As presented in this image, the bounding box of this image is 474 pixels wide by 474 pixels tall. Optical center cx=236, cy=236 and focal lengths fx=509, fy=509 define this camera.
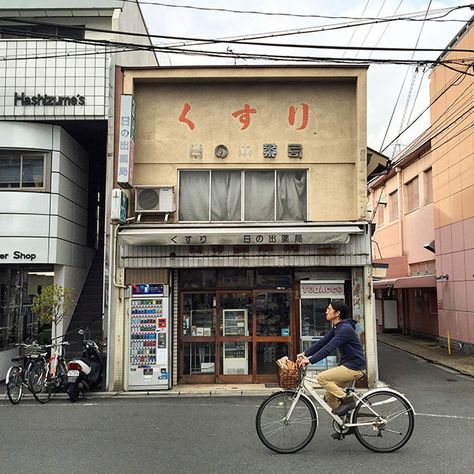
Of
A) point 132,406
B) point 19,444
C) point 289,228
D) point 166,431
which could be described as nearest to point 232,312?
point 289,228

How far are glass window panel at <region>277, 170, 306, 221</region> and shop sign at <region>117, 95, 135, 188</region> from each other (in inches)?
137

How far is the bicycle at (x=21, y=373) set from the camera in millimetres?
9969

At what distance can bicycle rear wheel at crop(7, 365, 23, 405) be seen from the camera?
9930 mm

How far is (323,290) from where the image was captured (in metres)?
11.8

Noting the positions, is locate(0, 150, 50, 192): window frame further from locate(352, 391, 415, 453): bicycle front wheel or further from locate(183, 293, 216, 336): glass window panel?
locate(352, 391, 415, 453): bicycle front wheel

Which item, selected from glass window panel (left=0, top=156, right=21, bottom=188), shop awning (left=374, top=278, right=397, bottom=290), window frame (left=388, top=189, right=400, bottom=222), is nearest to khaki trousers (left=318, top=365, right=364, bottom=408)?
glass window panel (left=0, top=156, right=21, bottom=188)

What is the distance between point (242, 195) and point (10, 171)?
5815 mm

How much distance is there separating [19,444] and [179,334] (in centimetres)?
Result: 539

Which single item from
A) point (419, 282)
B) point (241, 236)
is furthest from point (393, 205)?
point (241, 236)

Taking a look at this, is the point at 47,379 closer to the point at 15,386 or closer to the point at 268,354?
the point at 15,386

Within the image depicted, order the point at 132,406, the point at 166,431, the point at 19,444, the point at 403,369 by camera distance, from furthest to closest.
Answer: the point at 403,369 → the point at 132,406 → the point at 166,431 → the point at 19,444

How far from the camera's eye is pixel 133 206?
11.8 meters

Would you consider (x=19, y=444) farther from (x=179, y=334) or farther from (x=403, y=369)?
(x=403, y=369)

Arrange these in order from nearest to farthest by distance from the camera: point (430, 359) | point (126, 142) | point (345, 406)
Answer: point (345, 406), point (126, 142), point (430, 359)
